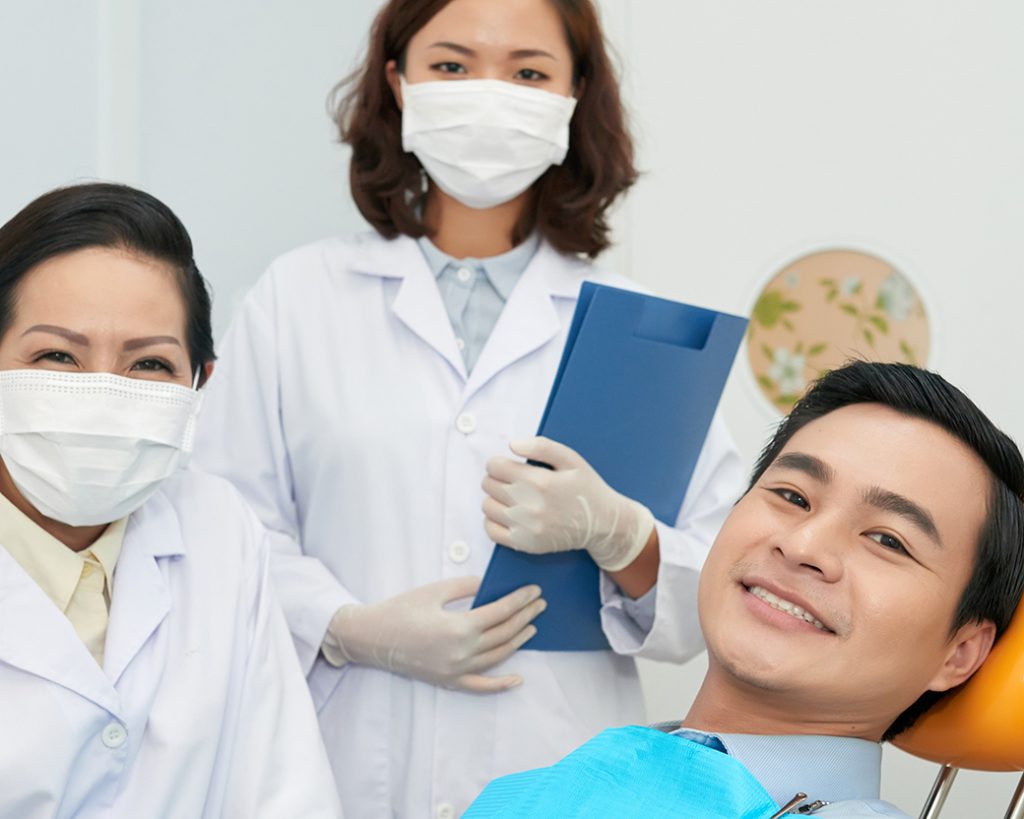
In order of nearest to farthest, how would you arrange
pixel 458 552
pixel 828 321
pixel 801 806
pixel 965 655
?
pixel 801 806
pixel 965 655
pixel 458 552
pixel 828 321

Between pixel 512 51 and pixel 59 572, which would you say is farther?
pixel 512 51

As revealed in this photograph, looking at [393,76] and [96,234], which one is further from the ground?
[393,76]

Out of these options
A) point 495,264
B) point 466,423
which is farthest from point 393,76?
point 466,423

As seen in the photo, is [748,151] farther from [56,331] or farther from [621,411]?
[56,331]

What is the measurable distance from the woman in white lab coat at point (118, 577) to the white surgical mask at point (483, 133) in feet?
1.53

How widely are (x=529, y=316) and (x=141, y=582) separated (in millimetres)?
713

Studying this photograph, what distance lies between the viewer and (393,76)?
78.5 inches

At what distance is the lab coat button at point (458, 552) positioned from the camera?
6.00ft

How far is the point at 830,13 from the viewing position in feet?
8.93

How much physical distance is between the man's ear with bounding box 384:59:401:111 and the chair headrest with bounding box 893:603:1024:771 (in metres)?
1.17

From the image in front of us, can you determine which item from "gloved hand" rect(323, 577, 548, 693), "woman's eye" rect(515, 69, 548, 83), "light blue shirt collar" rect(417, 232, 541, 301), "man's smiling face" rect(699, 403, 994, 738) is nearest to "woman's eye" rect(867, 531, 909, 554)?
"man's smiling face" rect(699, 403, 994, 738)

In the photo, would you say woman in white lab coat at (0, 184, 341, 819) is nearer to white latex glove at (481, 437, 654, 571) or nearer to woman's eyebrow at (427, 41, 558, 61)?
white latex glove at (481, 437, 654, 571)

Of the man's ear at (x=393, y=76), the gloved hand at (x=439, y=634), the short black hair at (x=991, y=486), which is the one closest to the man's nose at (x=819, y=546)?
the short black hair at (x=991, y=486)

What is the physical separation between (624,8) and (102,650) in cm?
192
